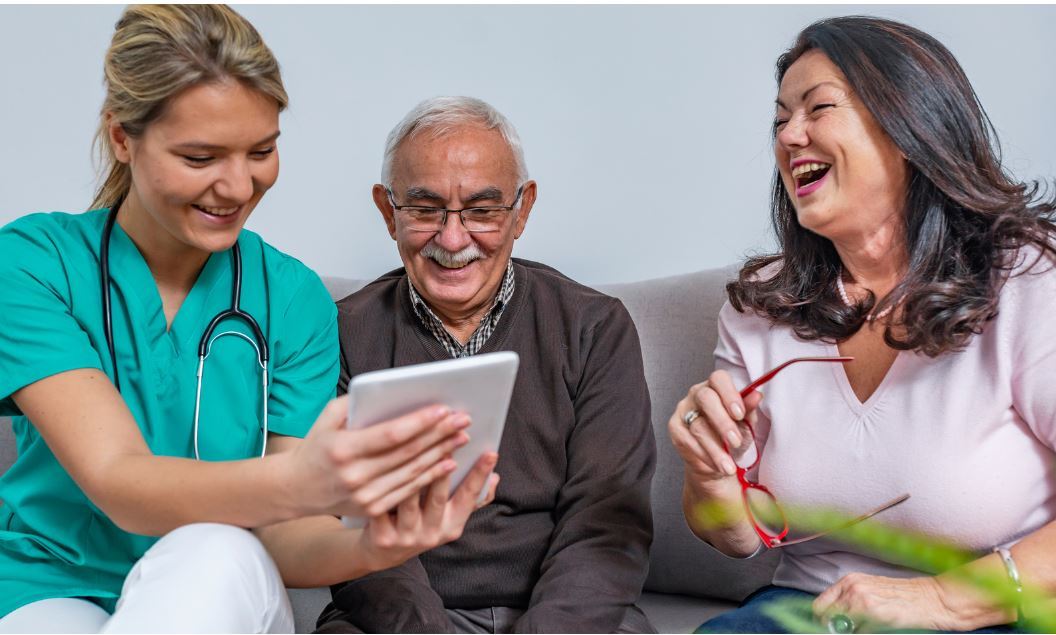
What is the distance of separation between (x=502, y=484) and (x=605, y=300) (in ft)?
1.28

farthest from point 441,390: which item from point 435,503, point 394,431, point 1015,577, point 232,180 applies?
point 1015,577

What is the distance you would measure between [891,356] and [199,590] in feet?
3.53

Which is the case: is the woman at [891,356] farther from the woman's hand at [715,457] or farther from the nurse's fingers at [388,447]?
the nurse's fingers at [388,447]

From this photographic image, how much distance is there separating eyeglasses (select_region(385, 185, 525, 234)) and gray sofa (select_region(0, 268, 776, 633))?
1.65ft

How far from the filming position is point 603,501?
Answer: 1925 millimetres

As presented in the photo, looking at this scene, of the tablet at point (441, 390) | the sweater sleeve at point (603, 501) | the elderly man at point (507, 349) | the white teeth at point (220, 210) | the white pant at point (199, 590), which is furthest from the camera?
Answer: the elderly man at point (507, 349)

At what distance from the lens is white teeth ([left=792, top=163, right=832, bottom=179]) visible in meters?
1.80

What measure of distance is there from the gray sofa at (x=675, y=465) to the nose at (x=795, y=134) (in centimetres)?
60

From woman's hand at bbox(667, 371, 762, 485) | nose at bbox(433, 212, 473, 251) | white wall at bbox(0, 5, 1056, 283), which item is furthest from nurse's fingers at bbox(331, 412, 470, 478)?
white wall at bbox(0, 5, 1056, 283)

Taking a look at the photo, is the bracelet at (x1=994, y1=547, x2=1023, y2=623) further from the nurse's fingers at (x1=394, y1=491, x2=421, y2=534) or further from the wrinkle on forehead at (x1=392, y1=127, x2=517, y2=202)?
the wrinkle on forehead at (x1=392, y1=127, x2=517, y2=202)

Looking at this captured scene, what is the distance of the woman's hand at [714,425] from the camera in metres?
1.63

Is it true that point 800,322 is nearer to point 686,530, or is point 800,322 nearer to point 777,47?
point 686,530

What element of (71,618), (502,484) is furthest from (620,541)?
(71,618)

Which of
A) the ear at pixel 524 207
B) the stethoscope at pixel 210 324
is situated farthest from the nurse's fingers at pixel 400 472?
the ear at pixel 524 207
